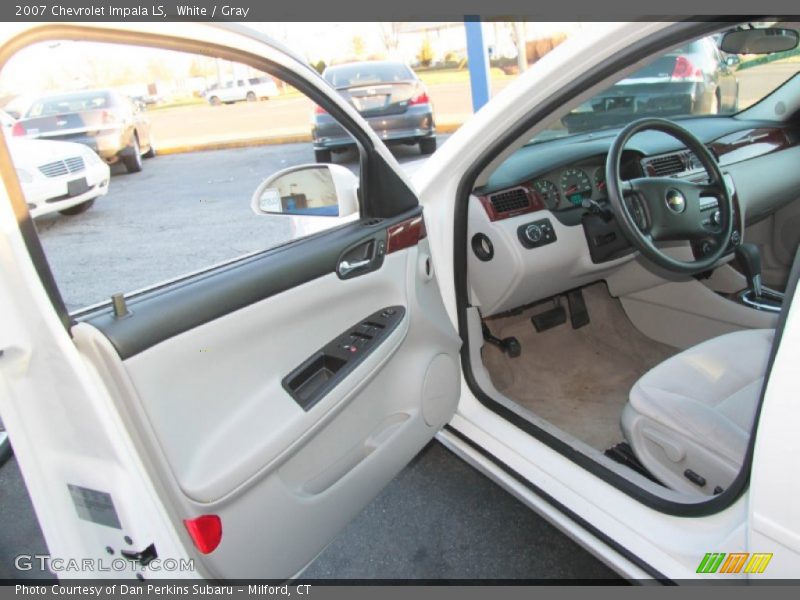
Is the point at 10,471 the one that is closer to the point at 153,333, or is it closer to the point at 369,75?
the point at 153,333

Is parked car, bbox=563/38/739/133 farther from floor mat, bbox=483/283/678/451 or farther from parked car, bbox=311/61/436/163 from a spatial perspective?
parked car, bbox=311/61/436/163

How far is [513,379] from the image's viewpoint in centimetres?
268

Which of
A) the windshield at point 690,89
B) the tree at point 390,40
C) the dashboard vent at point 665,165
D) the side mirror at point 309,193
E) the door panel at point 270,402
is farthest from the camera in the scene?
the tree at point 390,40

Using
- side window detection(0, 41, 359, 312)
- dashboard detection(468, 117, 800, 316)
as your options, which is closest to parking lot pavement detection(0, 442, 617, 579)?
dashboard detection(468, 117, 800, 316)

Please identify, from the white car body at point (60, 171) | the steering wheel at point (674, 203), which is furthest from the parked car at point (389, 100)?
the steering wheel at point (674, 203)

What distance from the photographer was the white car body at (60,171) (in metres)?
1.61

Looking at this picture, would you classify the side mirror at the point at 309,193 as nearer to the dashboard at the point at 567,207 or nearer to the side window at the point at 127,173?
the side window at the point at 127,173

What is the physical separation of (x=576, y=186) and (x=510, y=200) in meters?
0.37

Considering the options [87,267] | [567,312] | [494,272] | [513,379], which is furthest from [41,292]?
[567,312]

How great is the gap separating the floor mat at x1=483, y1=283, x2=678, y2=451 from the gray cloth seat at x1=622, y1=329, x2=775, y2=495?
0.56 metres

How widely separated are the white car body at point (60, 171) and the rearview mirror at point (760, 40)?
7.34 feet

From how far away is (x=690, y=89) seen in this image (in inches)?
127

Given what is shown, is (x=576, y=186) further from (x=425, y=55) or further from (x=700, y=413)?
(x=425, y=55)

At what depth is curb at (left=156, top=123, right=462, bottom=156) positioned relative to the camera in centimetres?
557
